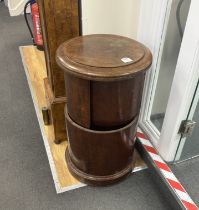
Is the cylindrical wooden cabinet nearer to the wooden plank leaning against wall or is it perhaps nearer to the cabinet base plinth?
the cabinet base plinth

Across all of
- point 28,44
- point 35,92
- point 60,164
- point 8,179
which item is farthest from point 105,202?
point 28,44

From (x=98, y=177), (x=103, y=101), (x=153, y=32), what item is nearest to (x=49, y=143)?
(x=98, y=177)

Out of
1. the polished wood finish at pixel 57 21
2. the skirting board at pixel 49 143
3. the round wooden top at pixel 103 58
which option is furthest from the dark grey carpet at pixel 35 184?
the round wooden top at pixel 103 58

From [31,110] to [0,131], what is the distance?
32cm

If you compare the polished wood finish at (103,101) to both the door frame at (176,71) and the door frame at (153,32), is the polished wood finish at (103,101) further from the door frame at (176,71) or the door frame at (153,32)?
the door frame at (153,32)

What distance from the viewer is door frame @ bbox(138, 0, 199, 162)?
1.10 m

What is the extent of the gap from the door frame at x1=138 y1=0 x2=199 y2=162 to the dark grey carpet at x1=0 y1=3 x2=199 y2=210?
0.89 ft

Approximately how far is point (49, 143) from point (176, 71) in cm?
100

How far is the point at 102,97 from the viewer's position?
1072mm

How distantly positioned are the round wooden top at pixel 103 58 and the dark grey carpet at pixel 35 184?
2.52 ft

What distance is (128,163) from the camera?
1.45 m

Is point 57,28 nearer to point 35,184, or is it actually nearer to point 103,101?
point 103,101

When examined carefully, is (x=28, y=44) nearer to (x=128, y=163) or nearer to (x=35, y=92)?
(x=35, y=92)

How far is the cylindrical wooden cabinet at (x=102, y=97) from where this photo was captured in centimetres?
101
